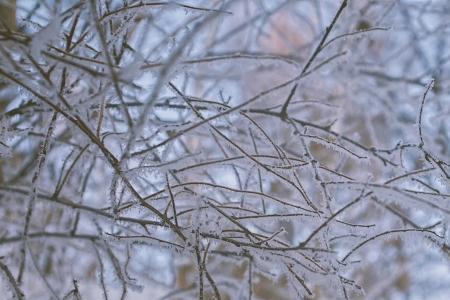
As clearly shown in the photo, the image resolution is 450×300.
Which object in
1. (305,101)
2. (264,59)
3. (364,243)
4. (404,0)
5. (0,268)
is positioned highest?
(404,0)

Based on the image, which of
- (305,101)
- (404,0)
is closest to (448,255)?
(305,101)

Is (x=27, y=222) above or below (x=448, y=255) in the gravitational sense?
below

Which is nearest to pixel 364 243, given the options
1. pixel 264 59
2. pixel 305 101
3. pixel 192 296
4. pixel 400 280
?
pixel 305 101

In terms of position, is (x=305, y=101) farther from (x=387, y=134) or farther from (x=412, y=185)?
(x=387, y=134)

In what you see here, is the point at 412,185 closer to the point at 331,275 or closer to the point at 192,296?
the point at 331,275

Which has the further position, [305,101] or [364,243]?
[305,101]

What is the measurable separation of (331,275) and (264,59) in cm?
79

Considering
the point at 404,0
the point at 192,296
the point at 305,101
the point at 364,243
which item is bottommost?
the point at 364,243

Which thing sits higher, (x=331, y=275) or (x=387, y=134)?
(x=387, y=134)

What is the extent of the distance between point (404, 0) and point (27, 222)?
2997mm

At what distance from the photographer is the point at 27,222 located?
144 cm

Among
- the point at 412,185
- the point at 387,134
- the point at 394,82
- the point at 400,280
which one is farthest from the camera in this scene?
the point at 400,280

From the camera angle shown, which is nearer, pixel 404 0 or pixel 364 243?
pixel 364 243

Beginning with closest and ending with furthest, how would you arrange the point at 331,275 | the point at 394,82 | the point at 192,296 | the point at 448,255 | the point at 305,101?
the point at 331,275 < the point at 448,255 < the point at 305,101 < the point at 192,296 < the point at 394,82
